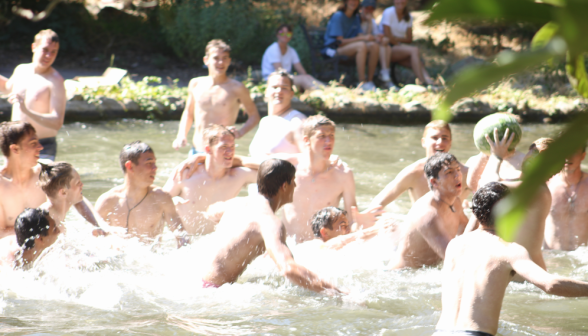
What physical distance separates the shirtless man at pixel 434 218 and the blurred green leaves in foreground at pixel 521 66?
12.4 ft

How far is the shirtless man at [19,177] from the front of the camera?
5.04 m

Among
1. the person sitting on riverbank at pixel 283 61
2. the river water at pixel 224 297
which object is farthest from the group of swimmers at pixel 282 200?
the person sitting on riverbank at pixel 283 61

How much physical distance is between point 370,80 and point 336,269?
8.67 metres

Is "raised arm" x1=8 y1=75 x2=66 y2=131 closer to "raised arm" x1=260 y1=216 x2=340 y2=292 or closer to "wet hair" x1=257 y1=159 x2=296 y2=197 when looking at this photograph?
"wet hair" x1=257 y1=159 x2=296 y2=197

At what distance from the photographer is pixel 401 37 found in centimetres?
1358

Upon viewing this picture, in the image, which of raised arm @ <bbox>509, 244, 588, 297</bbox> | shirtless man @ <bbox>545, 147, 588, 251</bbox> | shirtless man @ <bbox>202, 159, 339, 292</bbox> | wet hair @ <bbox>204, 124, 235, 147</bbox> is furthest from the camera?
wet hair @ <bbox>204, 124, 235, 147</bbox>

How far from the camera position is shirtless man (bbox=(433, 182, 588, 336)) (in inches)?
125

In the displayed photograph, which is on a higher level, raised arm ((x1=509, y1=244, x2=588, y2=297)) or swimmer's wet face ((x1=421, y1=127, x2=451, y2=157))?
swimmer's wet face ((x1=421, y1=127, x2=451, y2=157))

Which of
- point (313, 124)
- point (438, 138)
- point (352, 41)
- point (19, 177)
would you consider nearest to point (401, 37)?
point (352, 41)

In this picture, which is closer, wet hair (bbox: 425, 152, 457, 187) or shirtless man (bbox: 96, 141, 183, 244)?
wet hair (bbox: 425, 152, 457, 187)

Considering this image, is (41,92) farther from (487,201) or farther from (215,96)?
(487,201)

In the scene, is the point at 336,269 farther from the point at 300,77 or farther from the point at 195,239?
the point at 300,77

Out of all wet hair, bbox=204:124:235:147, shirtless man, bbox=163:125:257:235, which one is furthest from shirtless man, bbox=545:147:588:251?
wet hair, bbox=204:124:235:147

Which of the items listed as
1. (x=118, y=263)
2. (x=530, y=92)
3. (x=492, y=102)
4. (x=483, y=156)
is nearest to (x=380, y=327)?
(x=483, y=156)
